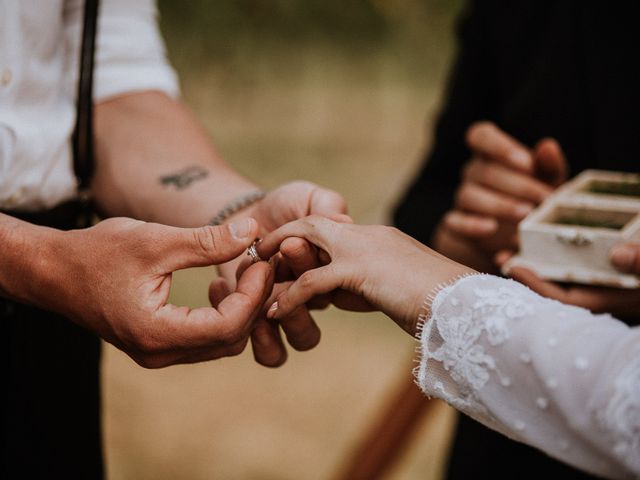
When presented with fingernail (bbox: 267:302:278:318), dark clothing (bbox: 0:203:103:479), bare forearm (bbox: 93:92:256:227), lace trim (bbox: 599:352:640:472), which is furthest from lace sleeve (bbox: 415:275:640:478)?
dark clothing (bbox: 0:203:103:479)

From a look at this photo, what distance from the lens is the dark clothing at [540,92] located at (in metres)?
1.63

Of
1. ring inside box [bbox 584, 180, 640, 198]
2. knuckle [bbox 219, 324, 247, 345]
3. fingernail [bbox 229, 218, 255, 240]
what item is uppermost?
ring inside box [bbox 584, 180, 640, 198]

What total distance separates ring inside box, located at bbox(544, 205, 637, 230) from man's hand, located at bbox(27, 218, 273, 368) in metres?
0.69

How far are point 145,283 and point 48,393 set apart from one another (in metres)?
0.56

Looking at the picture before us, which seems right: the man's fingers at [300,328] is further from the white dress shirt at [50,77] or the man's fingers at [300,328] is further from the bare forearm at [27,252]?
the white dress shirt at [50,77]

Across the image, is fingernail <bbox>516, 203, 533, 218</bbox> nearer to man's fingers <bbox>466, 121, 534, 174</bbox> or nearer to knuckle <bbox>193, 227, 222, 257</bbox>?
man's fingers <bbox>466, 121, 534, 174</bbox>

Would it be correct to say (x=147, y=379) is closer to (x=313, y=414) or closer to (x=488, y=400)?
(x=313, y=414)

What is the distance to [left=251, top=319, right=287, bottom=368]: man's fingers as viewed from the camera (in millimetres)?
1161

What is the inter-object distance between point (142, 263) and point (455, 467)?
1.16m

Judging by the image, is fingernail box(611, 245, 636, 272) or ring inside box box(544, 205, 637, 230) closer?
fingernail box(611, 245, 636, 272)

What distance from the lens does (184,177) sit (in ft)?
4.57

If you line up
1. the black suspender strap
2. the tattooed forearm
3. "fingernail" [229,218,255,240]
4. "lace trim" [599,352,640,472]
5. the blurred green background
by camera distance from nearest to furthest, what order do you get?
"lace trim" [599,352,640,472]
"fingernail" [229,218,255,240]
the black suspender strap
the tattooed forearm
the blurred green background

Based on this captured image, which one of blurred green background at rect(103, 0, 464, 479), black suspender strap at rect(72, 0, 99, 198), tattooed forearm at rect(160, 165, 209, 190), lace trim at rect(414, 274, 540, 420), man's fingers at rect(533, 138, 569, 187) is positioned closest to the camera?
lace trim at rect(414, 274, 540, 420)

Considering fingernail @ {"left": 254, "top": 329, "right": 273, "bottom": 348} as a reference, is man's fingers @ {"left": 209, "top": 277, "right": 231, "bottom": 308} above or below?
above
